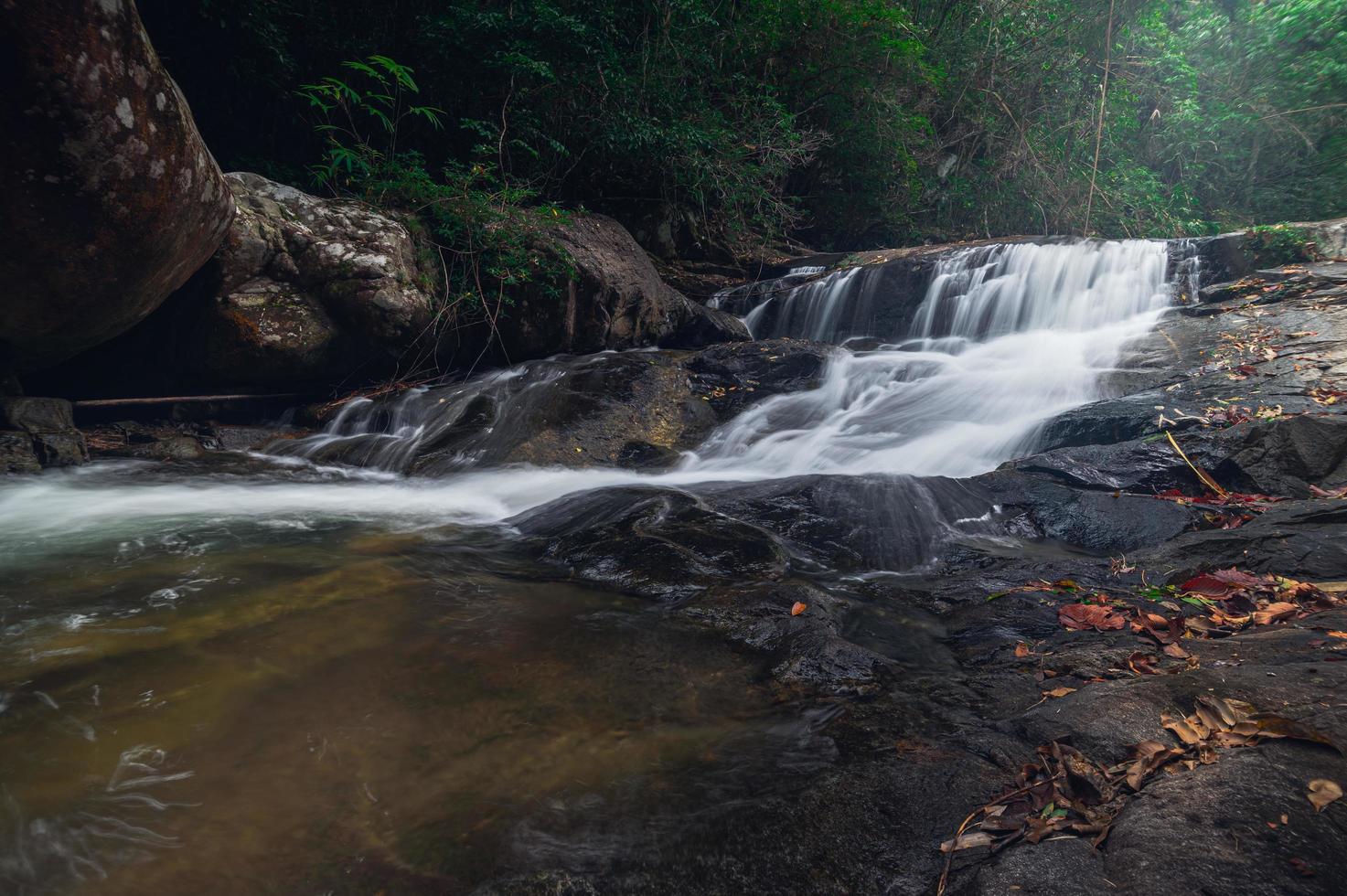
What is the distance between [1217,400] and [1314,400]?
25.3 inches

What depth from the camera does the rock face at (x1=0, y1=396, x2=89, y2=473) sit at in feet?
19.5

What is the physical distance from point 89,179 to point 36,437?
10.0ft

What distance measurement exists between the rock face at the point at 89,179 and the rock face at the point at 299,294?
895mm

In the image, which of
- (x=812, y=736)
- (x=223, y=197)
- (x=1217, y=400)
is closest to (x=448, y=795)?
(x=812, y=736)

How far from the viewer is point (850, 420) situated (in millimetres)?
8195

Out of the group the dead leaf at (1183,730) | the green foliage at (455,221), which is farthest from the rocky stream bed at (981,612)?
the green foliage at (455,221)

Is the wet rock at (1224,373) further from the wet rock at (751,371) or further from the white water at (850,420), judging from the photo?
the wet rock at (751,371)

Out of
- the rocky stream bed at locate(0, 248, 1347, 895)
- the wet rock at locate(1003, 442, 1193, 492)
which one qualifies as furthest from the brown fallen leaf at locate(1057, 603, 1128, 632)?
the wet rock at locate(1003, 442, 1193, 492)

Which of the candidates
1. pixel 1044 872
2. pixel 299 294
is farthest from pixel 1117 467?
pixel 299 294

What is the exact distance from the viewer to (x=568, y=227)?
9.60 meters

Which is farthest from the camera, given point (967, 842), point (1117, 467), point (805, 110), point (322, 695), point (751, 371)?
point (805, 110)

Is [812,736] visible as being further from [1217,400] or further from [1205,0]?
[1205,0]

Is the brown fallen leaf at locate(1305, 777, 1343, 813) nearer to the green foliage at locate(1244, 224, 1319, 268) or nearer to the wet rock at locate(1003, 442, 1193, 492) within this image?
the wet rock at locate(1003, 442, 1193, 492)

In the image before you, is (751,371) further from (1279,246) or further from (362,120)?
(1279,246)
